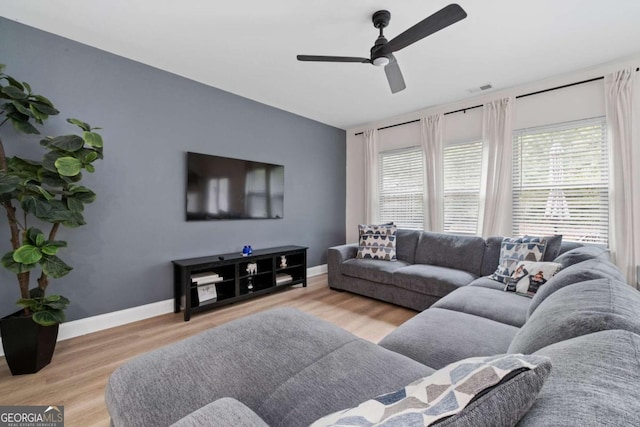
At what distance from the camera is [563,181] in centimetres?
309

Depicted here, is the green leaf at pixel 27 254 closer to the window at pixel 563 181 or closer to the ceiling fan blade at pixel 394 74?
the ceiling fan blade at pixel 394 74

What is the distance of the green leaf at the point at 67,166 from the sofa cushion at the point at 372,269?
2.87m

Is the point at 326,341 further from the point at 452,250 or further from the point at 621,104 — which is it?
the point at 621,104

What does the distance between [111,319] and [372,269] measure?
9.10 ft

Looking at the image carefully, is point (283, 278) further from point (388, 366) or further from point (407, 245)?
point (388, 366)

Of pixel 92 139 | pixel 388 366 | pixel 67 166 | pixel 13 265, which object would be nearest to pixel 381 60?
pixel 388 366

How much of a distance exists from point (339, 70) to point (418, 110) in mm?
1808

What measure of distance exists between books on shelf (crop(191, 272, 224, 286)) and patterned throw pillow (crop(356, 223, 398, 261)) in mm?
1870

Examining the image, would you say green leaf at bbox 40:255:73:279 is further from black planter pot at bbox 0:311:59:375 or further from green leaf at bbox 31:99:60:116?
green leaf at bbox 31:99:60:116

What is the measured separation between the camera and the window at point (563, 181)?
2.90 metres

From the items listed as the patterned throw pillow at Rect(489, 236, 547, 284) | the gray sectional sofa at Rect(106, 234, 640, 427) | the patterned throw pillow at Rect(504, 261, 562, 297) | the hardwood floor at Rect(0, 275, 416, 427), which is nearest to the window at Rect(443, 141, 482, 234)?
the patterned throw pillow at Rect(489, 236, 547, 284)

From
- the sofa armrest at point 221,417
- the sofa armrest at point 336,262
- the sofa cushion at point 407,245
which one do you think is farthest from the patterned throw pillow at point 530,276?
the sofa armrest at point 221,417

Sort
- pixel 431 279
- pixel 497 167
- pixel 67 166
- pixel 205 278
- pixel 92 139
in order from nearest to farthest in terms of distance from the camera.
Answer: pixel 67 166, pixel 92 139, pixel 431 279, pixel 205 278, pixel 497 167

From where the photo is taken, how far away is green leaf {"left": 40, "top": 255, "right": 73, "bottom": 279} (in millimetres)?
1877
